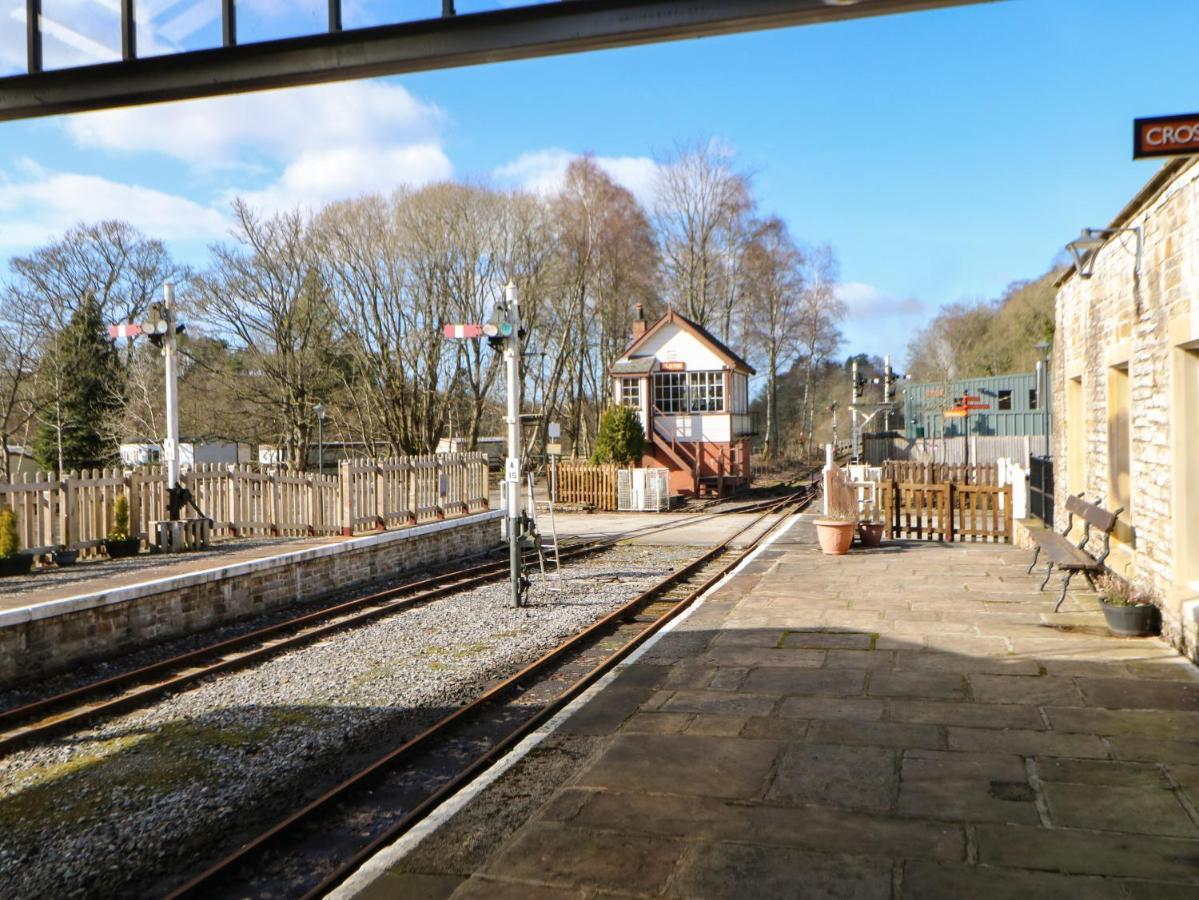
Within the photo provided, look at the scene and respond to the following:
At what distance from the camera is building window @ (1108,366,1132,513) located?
29.5 ft

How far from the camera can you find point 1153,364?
7.57 metres

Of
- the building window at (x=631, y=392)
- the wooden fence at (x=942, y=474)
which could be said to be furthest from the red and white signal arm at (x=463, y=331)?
the building window at (x=631, y=392)

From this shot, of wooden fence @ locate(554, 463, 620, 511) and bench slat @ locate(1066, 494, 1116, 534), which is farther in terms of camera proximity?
wooden fence @ locate(554, 463, 620, 511)

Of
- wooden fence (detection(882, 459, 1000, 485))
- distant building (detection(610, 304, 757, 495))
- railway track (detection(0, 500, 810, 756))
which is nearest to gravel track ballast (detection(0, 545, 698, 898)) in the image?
railway track (detection(0, 500, 810, 756))

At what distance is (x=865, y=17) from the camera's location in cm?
387

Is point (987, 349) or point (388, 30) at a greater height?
point (987, 349)

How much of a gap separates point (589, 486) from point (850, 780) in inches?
963

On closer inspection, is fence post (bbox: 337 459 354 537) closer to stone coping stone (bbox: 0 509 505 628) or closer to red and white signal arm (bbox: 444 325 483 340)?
stone coping stone (bbox: 0 509 505 628)

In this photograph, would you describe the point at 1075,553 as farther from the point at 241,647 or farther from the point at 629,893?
the point at 241,647

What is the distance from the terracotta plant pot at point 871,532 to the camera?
15.1 m

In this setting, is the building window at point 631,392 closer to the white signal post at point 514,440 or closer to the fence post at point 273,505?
the fence post at point 273,505

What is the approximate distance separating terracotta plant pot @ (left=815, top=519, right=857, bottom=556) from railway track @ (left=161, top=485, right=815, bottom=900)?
17.7 ft

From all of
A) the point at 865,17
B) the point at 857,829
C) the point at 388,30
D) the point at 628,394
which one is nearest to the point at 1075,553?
the point at 857,829

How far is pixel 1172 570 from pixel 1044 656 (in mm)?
1179
